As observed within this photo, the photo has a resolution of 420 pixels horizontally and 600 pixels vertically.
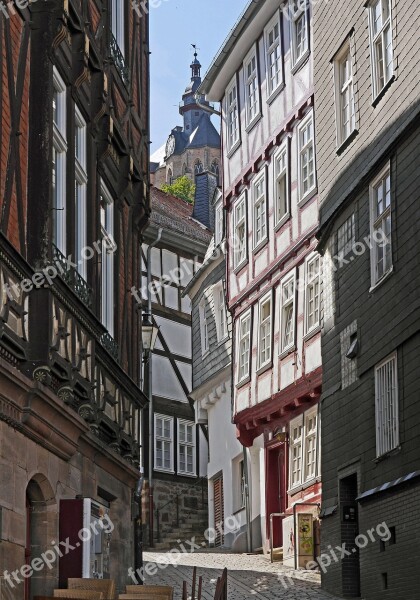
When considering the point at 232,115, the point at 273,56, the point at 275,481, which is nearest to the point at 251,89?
the point at 232,115

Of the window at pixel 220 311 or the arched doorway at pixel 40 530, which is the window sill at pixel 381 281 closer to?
the arched doorway at pixel 40 530

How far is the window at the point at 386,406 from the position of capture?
63.8ft

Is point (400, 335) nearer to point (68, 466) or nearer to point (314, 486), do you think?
point (68, 466)

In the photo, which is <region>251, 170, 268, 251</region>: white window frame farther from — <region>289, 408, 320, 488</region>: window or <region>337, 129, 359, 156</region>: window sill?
<region>337, 129, 359, 156</region>: window sill

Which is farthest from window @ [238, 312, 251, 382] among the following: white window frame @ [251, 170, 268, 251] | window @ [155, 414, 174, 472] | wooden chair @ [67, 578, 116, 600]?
wooden chair @ [67, 578, 116, 600]

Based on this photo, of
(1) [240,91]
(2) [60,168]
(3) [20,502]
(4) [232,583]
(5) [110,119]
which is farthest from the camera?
(1) [240,91]

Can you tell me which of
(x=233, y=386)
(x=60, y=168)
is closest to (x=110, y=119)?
(x=60, y=168)

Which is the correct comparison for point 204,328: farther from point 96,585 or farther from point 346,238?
point 96,585

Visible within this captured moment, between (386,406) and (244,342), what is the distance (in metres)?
12.3

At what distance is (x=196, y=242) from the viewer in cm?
4419

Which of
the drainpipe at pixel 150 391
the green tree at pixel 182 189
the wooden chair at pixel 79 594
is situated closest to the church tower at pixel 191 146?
the green tree at pixel 182 189

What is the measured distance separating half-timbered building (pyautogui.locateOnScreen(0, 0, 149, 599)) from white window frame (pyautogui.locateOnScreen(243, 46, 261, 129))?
11.6 metres

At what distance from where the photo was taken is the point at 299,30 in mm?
29125

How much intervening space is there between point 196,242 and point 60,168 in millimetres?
28920
